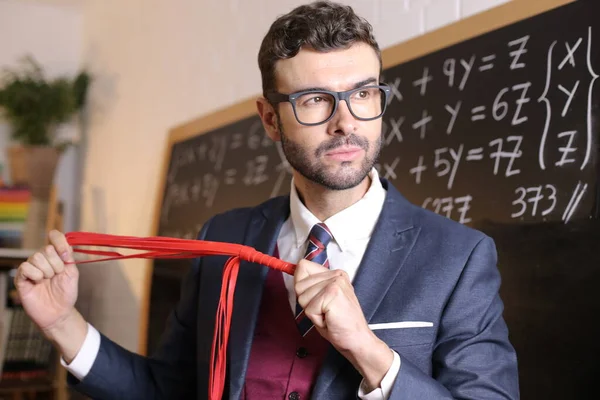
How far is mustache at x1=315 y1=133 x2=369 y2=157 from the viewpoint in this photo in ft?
4.90

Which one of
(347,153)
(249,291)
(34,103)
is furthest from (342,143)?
(34,103)

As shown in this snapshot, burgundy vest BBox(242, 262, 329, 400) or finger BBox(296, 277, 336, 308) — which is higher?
finger BBox(296, 277, 336, 308)

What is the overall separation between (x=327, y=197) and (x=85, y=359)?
67 centimetres

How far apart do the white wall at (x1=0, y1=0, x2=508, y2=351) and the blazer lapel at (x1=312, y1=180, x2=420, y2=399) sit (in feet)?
3.07

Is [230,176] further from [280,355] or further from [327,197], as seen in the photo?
[280,355]

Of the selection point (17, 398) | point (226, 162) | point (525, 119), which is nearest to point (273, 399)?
point (525, 119)

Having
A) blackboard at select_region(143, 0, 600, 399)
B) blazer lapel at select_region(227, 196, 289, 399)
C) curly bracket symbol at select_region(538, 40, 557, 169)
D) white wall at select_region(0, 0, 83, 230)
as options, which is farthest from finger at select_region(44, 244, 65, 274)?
white wall at select_region(0, 0, 83, 230)

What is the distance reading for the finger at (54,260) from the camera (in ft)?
5.30

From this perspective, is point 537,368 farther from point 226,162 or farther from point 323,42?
point 226,162

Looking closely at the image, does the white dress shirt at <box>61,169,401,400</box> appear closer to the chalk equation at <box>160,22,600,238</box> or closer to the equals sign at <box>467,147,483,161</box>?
the chalk equation at <box>160,22,600,238</box>

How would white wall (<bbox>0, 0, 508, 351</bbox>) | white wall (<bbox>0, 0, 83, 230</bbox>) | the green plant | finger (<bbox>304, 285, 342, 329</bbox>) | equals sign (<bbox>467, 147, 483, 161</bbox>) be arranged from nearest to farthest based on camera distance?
finger (<bbox>304, 285, 342, 329</bbox>)
equals sign (<bbox>467, 147, 483, 161</bbox>)
white wall (<bbox>0, 0, 508, 351</bbox>)
the green plant
white wall (<bbox>0, 0, 83, 230</bbox>)

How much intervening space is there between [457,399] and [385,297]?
0.26m

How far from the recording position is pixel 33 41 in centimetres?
569

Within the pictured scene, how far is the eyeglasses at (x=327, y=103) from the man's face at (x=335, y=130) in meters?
0.01
